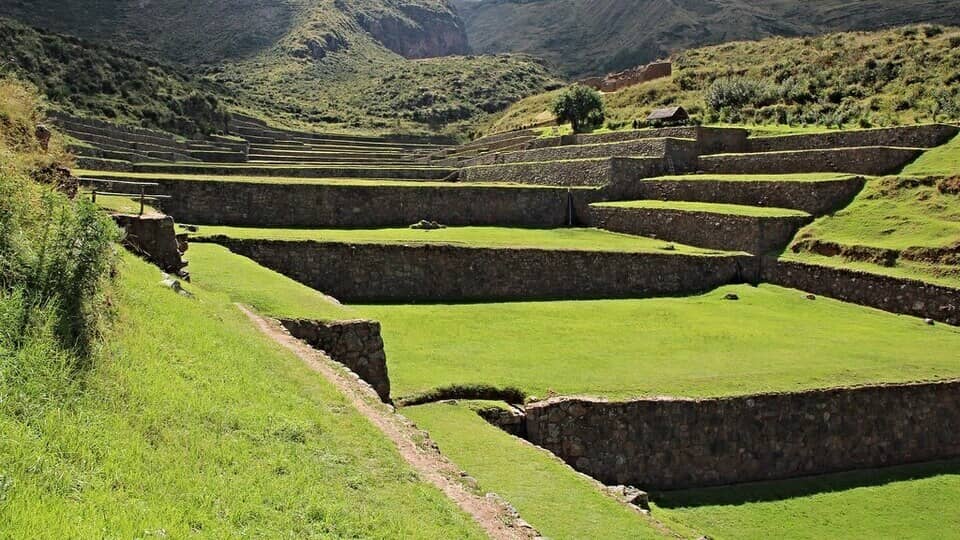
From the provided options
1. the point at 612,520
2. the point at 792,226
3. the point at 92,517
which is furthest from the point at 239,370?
the point at 792,226

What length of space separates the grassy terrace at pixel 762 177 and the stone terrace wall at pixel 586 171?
824 millimetres

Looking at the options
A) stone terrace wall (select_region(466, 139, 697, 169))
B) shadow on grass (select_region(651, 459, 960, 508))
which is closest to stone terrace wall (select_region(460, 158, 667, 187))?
stone terrace wall (select_region(466, 139, 697, 169))

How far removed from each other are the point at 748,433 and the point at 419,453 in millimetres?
6132

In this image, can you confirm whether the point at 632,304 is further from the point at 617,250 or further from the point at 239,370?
the point at 239,370

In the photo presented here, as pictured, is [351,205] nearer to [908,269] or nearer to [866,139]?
[908,269]

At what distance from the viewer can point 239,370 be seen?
7184 mm

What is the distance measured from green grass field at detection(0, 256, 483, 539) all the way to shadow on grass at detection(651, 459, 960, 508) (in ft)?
18.0

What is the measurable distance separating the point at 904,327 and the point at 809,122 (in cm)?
1928

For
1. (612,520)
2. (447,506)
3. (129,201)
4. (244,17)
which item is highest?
(244,17)

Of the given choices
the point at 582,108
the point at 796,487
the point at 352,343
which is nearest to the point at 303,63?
the point at 582,108

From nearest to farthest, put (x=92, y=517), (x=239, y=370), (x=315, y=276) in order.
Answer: (x=92, y=517)
(x=239, y=370)
(x=315, y=276)

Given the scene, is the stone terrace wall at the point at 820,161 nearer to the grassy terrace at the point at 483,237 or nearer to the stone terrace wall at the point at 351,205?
the grassy terrace at the point at 483,237

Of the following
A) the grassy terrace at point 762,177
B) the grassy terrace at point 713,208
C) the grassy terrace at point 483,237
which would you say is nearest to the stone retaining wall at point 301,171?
the grassy terrace at point 483,237

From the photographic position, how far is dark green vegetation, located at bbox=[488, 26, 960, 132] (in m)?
31.9
